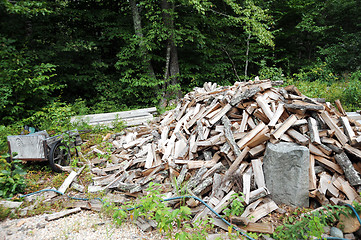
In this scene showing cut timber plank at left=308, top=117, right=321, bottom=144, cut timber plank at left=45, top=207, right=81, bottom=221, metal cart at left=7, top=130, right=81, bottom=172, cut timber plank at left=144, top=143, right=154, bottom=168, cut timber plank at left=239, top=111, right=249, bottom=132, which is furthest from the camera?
cut timber plank at left=144, top=143, right=154, bottom=168

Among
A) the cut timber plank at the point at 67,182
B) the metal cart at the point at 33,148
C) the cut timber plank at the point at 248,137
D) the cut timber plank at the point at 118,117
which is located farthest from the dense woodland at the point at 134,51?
the cut timber plank at the point at 248,137

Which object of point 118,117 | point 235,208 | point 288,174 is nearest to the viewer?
point 235,208

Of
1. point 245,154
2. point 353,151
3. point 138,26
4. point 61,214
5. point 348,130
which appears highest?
point 138,26

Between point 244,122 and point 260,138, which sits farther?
point 244,122

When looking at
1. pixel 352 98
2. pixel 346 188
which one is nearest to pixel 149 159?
pixel 346 188

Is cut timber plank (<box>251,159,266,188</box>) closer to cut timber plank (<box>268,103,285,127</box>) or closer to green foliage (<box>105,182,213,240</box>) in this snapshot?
cut timber plank (<box>268,103,285,127</box>)

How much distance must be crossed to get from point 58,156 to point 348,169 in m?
5.70

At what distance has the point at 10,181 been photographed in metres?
4.11

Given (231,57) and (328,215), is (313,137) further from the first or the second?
(231,57)

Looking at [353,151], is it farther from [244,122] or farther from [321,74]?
[321,74]

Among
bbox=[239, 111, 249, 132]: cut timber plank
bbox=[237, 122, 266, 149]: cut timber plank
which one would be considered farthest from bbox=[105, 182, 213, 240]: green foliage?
bbox=[239, 111, 249, 132]: cut timber plank

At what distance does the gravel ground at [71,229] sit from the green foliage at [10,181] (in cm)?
78

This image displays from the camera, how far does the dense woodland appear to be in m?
8.16

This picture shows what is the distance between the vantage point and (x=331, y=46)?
13.9 meters
